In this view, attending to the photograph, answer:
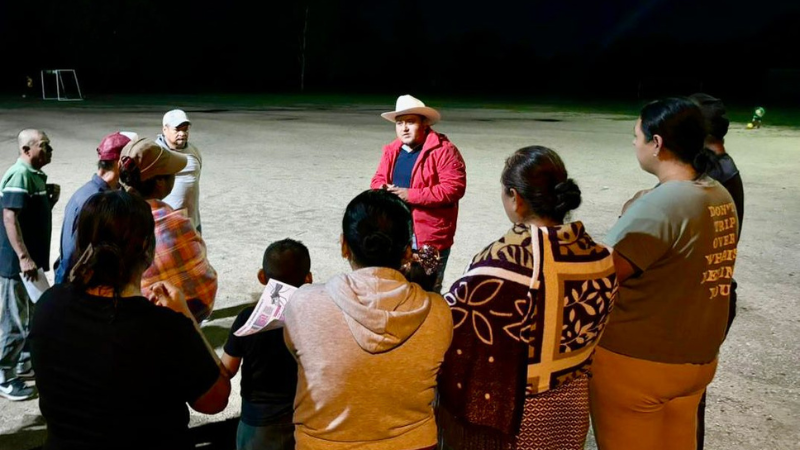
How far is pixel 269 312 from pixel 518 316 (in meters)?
0.80

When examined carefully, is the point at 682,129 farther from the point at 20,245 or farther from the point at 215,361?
the point at 20,245

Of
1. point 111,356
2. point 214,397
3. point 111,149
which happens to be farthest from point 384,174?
point 111,356

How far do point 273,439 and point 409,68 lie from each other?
60.5 meters

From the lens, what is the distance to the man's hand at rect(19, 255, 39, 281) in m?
4.19

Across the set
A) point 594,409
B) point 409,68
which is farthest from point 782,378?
point 409,68

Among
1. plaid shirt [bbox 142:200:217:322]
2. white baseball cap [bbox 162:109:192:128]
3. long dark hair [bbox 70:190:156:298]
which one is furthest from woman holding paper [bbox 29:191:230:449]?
white baseball cap [bbox 162:109:192:128]

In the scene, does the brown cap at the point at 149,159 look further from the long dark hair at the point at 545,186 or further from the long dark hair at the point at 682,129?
the long dark hair at the point at 682,129

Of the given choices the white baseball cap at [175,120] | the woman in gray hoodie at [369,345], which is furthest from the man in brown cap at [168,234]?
the white baseball cap at [175,120]

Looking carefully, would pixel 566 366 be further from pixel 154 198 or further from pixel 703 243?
pixel 154 198

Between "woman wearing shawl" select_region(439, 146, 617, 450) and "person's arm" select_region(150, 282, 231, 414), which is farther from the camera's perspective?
"woman wearing shawl" select_region(439, 146, 617, 450)

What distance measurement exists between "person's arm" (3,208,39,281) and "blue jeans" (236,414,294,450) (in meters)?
2.22

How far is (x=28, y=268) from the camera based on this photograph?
420cm

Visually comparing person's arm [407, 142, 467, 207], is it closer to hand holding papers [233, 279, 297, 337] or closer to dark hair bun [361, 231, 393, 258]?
hand holding papers [233, 279, 297, 337]

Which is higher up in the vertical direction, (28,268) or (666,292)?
(666,292)
